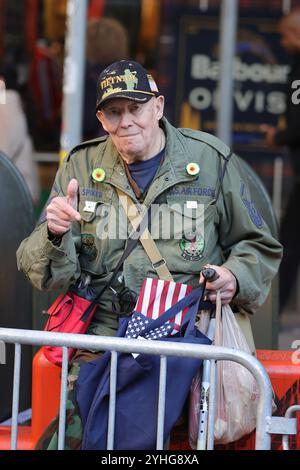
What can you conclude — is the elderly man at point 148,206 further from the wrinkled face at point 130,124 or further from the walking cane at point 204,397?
the walking cane at point 204,397

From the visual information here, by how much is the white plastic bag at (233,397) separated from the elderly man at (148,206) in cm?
20

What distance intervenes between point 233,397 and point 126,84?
4.13 feet

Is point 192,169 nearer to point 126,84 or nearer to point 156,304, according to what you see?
point 126,84

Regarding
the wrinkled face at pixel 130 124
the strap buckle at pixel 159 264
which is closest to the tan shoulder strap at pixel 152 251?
the strap buckle at pixel 159 264

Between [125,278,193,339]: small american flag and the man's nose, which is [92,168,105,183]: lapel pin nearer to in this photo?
the man's nose

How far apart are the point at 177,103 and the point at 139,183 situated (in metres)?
4.45

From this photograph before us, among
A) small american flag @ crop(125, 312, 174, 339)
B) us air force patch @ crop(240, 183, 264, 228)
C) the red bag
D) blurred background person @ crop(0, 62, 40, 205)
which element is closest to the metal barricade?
small american flag @ crop(125, 312, 174, 339)

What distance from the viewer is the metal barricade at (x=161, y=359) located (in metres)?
3.39

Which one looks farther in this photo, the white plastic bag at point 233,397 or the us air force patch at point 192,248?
the us air force patch at point 192,248

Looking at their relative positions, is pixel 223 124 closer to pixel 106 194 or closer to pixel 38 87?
pixel 38 87

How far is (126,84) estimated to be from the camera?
386cm

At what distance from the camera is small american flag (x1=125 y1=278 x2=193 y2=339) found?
3.76 meters

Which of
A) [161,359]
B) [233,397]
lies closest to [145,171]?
[161,359]

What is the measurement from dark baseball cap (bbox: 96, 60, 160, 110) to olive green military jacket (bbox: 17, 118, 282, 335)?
0.79 feet
